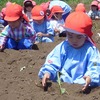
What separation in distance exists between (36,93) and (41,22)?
15.9ft

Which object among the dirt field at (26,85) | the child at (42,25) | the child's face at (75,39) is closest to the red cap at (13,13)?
the dirt field at (26,85)

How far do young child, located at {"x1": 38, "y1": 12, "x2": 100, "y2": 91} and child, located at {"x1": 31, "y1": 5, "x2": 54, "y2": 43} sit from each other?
425cm

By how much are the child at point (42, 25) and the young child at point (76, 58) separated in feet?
14.0

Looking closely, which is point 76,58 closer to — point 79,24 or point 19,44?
point 79,24

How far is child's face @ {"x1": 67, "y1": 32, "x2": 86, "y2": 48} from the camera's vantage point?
4984 mm

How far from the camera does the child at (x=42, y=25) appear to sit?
9.57m

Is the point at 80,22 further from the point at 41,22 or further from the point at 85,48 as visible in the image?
the point at 41,22

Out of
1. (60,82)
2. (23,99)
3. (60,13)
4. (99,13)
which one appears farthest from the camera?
(99,13)

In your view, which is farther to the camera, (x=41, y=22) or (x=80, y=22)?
(x=41, y=22)

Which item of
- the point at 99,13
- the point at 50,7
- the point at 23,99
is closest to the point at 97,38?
the point at 50,7

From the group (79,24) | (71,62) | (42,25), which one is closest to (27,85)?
(71,62)

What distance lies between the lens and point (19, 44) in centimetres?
851

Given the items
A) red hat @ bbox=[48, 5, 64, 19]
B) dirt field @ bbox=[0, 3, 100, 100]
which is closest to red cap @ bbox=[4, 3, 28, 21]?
dirt field @ bbox=[0, 3, 100, 100]

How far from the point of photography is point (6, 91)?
5105 millimetres
